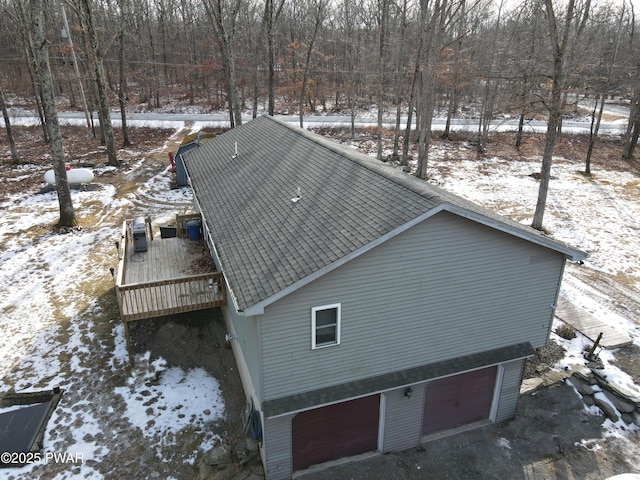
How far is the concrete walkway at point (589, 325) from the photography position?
44.5 feet

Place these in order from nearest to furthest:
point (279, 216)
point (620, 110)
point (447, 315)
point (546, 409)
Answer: point (447, 315) → point (279, 216) → point (546, 409) → point (620, 110)

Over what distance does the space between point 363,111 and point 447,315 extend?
45591 millimetres

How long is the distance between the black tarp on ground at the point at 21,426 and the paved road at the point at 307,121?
34315 mm

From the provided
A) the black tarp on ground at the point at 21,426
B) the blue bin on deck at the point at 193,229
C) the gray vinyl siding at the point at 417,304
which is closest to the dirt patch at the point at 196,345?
the black tarp on ground at the point at 21,426

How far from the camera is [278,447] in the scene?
903 cm

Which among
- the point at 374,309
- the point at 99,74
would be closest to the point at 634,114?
the point at 374,309

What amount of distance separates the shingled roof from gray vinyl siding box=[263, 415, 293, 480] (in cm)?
296

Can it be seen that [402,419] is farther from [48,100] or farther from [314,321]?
[48,100]

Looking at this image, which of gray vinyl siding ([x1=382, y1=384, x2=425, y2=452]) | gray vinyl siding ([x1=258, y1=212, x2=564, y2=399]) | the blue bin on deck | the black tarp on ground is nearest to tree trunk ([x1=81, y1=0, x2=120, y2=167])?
the blue bin on deck

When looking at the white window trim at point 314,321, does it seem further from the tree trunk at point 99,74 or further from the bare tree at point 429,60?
the tree trunk at point 99,74

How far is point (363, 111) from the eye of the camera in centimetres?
5156

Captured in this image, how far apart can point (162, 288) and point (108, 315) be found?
3469 millimetres

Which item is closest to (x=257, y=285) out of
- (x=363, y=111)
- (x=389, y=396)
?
(x=389, y=396)

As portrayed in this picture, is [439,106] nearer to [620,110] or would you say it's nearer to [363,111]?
[363,111]
